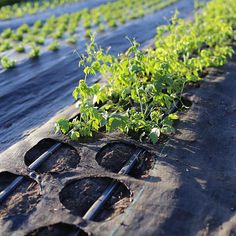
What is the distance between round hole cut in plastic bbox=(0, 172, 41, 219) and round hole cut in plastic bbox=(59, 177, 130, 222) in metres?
0.23

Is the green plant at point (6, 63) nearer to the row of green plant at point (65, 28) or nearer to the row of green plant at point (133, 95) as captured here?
the row of green plant at point (65, 28)

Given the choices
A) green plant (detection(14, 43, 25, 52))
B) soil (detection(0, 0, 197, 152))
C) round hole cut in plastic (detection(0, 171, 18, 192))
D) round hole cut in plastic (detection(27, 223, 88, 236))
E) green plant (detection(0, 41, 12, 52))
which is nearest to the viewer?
round hole cut in plastic (detection(27, 223, 88, 236))

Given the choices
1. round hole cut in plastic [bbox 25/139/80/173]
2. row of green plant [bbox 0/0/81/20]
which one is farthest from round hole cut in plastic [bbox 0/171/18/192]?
row of green plant [bbox 0/0/81/20]

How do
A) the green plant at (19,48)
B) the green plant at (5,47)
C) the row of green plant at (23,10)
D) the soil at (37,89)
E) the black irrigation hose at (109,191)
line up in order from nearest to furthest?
the black irrigation hose at (109,191), the soil at (37,89), the green plant at (19,48), the green plant at (5,47), the row of green plant at (23,10)

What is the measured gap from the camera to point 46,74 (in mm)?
6082

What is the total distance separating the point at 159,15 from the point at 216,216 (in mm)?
8673

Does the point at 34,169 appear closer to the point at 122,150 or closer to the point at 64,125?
the point at 64,125

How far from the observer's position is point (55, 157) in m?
3.60

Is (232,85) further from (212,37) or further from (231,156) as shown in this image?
(231,156)

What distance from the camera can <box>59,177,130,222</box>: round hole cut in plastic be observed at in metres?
2.90

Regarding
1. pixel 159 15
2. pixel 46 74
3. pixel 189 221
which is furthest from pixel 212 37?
pixel 159 15

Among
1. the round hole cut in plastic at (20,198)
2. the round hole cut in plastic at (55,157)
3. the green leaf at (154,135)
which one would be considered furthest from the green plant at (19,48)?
the green leaf at (154,135)

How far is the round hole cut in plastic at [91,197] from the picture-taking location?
2.90 meters

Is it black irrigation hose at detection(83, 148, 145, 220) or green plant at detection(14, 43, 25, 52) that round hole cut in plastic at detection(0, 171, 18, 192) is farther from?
green plant at detection(14, 43, 25, 52)
